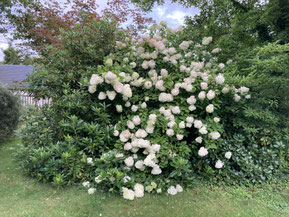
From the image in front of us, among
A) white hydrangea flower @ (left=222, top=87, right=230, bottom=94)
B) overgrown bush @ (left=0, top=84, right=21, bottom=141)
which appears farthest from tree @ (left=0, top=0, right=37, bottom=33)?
white hydrangea flower @ (left=222, top=87, right=230, bottom=94)

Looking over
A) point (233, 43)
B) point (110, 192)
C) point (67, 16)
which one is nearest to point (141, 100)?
point (110, 192)

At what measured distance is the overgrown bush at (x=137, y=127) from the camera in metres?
2.58

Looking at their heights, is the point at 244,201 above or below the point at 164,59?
below

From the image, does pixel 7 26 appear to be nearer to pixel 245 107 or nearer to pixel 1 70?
pixel 245 107

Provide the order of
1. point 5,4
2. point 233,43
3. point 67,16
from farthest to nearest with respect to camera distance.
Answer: point 67,16 → point 5,4 → point 233,43

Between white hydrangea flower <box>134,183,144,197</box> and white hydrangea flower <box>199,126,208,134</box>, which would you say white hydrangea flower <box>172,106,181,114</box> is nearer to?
white hydrangea flower <box>199,126,208,134</box>

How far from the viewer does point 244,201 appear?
2535 mm

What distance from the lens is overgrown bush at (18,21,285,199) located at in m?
2.58

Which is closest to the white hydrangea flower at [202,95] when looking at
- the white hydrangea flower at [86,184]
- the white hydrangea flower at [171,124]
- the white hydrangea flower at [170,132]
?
the white hydrangea flower at [171,124]

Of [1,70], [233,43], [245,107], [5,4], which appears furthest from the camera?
[1,70]

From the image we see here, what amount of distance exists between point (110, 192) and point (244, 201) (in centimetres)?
182

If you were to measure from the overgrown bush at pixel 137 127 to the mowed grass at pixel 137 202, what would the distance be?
0.14 m

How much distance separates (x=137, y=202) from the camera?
7.68 ft

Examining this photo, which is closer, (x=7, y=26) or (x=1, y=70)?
(x=7, y=26)
